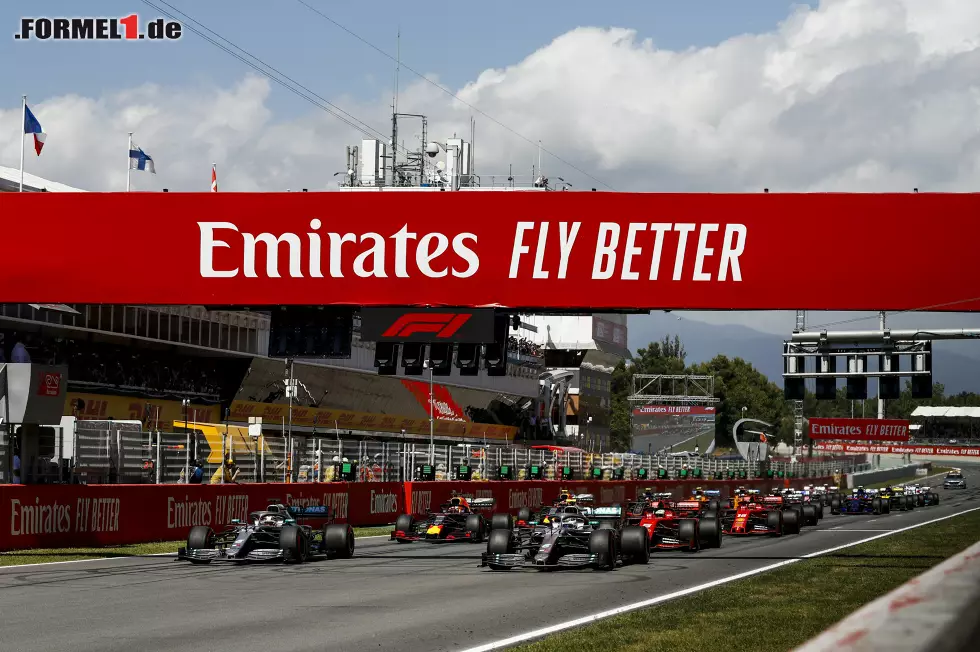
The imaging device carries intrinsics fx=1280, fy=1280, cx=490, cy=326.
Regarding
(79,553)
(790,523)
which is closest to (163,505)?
(79,553)

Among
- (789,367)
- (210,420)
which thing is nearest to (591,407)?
(210,420)

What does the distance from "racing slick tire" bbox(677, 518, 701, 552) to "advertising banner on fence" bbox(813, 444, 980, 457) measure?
112m

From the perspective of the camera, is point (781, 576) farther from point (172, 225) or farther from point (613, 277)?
point (172, 225)

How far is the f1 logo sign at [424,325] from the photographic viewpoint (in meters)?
20.5

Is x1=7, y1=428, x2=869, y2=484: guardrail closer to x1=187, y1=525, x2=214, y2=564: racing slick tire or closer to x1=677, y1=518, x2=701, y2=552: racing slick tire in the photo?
x1=187, y1=525, x2=214, y2=564: racing slick tire

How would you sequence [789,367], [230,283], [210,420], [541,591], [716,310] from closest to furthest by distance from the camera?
[541,591], [716,310], [230,283], [789,367], [210,420]

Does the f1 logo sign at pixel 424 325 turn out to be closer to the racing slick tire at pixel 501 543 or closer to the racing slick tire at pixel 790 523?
the racing slick tire at pixel 501 543

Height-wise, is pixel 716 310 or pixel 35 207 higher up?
pixel 35 207

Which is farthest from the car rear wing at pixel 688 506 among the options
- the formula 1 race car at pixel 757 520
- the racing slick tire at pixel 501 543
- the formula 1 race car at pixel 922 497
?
the formula 1 race car at pixel 922 497

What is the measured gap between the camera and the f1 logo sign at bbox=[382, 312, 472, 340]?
20.5m

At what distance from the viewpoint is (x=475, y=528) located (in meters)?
26.0

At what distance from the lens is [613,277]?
2011 cm

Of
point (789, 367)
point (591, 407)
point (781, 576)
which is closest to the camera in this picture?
point (781, 576)

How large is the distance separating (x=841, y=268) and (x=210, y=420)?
141 ft
